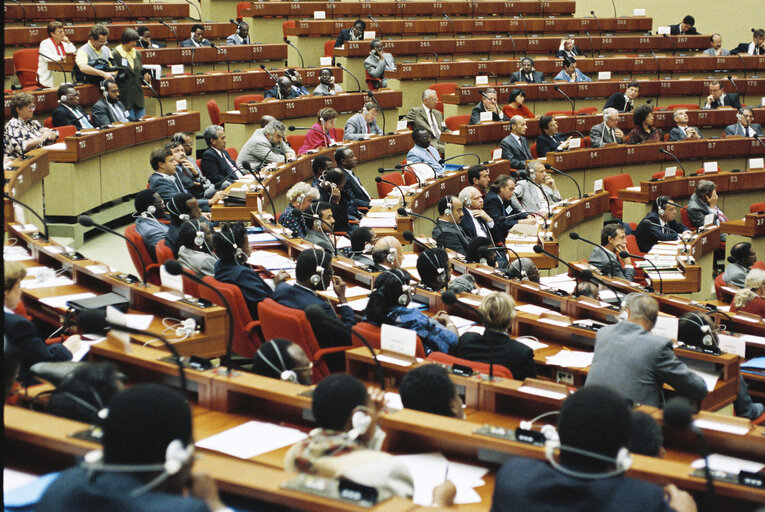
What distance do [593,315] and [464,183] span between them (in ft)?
12.1

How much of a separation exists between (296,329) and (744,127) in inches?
314

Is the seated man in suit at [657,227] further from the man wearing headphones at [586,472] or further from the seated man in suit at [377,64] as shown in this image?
the man wearing headphones at [586,472]

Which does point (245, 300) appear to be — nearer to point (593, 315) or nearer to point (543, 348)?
point (543, 348)

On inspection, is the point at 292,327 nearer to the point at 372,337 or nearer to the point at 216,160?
the point at 372,337

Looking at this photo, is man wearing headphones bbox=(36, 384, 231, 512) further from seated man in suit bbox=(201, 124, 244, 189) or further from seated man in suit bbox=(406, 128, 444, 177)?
seated man in suit bbox=(406, 128, 444, 177)

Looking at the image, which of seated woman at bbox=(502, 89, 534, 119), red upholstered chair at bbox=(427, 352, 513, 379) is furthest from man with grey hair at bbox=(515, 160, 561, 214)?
red upholstered chair at bbox=(427, 352, 513, 379)

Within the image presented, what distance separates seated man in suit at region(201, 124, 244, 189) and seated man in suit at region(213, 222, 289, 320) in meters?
3.13

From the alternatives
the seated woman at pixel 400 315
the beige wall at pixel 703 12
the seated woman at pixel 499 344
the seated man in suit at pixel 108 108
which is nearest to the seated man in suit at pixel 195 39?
the seated man in suit at pixel 108 108

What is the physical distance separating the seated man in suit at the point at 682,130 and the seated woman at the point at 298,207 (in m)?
5.37

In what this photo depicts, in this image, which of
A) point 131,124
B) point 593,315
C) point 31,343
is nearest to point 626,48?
point 131,124

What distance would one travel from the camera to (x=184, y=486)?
1.64 metres

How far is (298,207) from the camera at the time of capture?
5.75m

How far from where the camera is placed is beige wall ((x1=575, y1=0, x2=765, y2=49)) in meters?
14.4

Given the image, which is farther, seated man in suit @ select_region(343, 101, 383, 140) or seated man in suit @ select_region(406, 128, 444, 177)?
seated man in suit @ select_region(343, 101, 383, 140)
